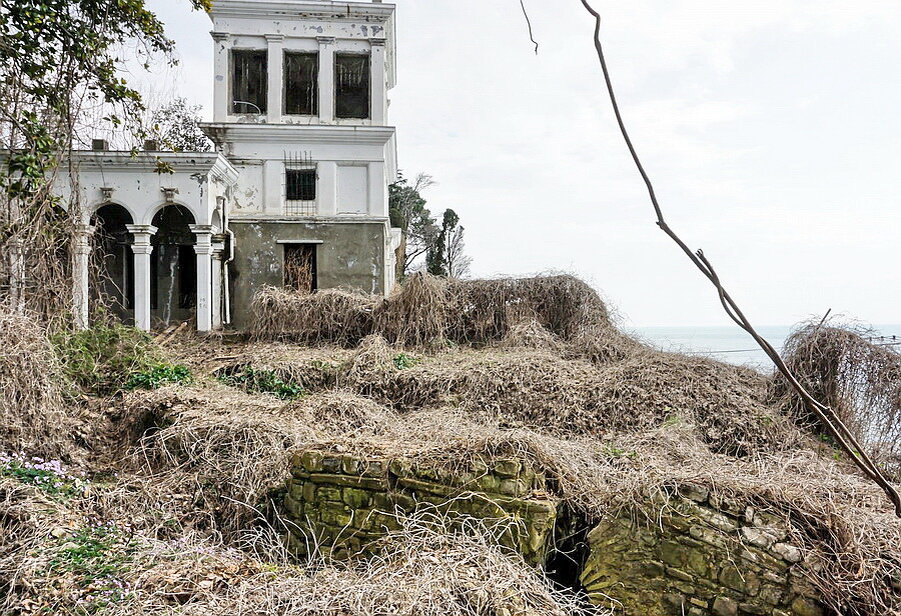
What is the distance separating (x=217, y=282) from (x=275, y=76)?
598 centimetres

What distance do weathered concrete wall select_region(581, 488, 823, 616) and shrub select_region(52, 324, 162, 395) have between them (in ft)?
20.9

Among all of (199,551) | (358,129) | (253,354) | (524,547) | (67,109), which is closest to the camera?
(524,547)

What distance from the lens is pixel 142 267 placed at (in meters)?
12.1

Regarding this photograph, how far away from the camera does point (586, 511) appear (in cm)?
484

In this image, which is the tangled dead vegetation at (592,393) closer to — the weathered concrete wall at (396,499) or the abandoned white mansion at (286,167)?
the weathered concrete wall at (396,499)

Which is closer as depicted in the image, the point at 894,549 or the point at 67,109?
the point at 894,549

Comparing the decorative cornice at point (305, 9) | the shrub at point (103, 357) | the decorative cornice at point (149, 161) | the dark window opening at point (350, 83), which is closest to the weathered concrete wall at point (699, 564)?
the shrub at point (103, 357)

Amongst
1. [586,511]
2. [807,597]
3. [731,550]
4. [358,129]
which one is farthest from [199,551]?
[358,129]

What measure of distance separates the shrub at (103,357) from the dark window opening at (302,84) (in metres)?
9.91

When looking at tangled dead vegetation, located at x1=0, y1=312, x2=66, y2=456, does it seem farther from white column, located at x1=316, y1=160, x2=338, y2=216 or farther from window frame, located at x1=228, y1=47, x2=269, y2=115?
window frame, located at x1=228, y1=47, x2=269, y2=115

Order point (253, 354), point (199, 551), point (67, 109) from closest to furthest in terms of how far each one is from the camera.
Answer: point (199, 551) → point (67, 109) → point (253, 354)

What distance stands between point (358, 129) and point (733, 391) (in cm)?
1140

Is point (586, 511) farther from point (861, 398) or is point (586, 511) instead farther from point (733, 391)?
point (861, 398)

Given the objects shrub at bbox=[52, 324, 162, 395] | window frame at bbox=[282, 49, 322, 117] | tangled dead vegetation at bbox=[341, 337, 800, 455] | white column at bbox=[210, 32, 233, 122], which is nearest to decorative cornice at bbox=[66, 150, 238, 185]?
white column at bbox=[210, 32, 233, 122]
